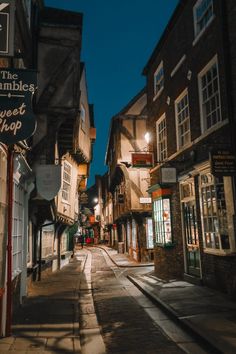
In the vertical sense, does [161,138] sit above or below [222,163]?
above

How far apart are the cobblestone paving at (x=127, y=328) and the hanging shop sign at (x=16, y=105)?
4.22 meters

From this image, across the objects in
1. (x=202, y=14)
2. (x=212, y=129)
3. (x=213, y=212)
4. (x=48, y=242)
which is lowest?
(x=48, y=242)

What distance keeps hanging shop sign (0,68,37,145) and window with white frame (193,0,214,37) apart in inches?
260

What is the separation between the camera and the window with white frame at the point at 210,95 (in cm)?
990

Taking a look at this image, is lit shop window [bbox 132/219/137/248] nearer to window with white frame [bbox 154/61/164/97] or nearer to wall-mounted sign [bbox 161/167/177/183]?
window with white frame [bbox 154/61/164/97]

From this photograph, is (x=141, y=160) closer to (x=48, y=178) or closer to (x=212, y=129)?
(x=212, y=129)

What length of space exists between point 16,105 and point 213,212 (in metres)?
6.54

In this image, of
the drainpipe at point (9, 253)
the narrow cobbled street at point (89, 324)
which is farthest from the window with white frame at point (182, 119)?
the drainpipe at point (9, 253)

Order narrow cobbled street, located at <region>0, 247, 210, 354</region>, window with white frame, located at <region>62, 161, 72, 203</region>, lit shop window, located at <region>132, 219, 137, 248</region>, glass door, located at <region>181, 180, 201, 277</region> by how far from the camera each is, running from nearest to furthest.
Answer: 1. narrow cobbled street, located at <region>0, 247, 210, 354</region>
2. glass door, located at <region>181, 180, 201, 277</region>
3. window with white frame, located at <region>62, 161, 72, 203</region>
4. lit shop window, located at <region>132, 219, 137, 248</region>

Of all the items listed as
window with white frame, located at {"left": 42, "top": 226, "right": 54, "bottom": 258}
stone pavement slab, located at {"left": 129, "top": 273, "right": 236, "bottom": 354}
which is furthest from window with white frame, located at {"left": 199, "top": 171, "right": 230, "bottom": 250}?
window with white frame, located at {"left": 42, "top": 226, "right": 54, "bottom": 258}

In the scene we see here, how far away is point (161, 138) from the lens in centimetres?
1498

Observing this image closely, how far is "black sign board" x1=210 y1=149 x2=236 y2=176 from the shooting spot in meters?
8.45

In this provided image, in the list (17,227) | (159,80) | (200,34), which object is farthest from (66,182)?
(200,34)

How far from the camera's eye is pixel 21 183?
9422mm
